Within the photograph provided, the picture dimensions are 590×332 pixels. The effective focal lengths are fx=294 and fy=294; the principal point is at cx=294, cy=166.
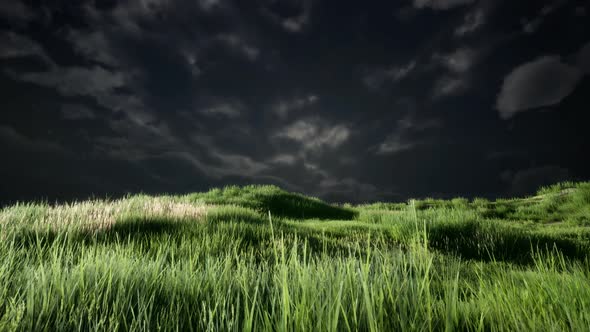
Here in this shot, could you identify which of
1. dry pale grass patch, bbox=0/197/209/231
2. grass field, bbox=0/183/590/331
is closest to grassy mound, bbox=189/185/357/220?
grass field, bbox=0/183/590/331

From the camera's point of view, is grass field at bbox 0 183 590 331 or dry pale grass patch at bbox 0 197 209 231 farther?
dry pale grass patch at bbox 0 197 209 231

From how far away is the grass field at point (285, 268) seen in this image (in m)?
1.31

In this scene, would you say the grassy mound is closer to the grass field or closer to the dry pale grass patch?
the grass field

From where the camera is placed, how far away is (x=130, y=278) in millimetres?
1920

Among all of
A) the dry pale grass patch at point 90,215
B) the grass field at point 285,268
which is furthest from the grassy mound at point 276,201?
the dry pale grass patch at point 90,215

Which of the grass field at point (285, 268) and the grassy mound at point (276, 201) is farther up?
the grassy mound at point (276, 201)

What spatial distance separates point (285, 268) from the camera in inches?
43.8

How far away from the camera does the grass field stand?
1313 mm

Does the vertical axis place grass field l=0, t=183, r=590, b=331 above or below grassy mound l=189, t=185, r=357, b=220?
below

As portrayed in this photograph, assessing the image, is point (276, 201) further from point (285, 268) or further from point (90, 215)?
point (285, 268)

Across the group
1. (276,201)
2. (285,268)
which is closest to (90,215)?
(285,268)

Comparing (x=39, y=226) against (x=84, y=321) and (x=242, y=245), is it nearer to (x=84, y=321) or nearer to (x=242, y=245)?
(x=242, y=245)

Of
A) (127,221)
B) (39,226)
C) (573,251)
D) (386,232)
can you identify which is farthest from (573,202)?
(39,226)

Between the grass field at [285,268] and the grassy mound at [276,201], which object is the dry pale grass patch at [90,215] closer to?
the grass field at [285,268]
